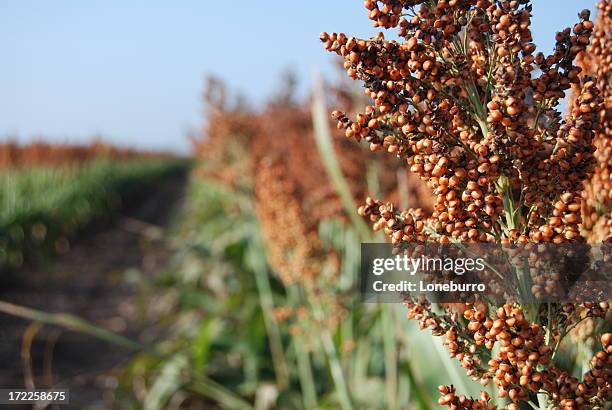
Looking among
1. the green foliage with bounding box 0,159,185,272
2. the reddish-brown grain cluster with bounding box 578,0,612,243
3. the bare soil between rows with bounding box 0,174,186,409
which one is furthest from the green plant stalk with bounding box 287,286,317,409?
the green foliage with bounding box 0,159,185,272

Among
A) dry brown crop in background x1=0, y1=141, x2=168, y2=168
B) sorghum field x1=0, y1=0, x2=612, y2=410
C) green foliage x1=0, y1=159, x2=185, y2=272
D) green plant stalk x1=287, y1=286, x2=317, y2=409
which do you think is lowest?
green plant stalk x1=287, y1=286, x2=317, y2=409

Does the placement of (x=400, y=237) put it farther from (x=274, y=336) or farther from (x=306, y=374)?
(x=274, y=336)

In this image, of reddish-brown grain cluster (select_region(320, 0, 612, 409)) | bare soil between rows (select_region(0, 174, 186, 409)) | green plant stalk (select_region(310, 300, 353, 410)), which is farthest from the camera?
bare soil between rows (select_region(0, 174, 186, 409))

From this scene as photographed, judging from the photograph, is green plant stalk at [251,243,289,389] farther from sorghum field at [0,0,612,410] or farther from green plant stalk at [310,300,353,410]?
green plant stalk at [310,300,353,410]

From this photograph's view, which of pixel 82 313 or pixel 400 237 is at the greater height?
pixel 400 237

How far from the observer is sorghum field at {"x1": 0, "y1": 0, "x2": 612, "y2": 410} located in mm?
711

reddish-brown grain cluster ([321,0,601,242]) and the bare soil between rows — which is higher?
reddish-brown grain cluster ([321,0,601,242])

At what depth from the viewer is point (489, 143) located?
72 centimetres

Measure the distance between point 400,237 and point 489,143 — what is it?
168 mm

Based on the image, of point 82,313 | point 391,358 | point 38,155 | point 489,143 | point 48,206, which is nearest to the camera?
point 489,143

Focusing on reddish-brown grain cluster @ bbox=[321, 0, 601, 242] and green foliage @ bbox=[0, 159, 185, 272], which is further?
green foliage @ bbox=[0, 159, 185, 272]

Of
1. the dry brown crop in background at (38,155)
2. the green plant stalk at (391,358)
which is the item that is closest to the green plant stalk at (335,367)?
the green plant stalk at (391,358)

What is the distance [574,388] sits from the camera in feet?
2.31

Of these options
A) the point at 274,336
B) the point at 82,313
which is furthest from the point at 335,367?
the point at 82,313
